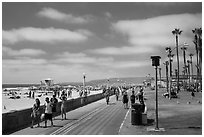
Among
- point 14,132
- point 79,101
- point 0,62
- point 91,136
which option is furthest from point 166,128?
point 79,101

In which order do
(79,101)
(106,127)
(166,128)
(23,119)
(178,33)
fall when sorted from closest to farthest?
(166,128)
(106,127)
(23,119)
(79,101)
(178,33)

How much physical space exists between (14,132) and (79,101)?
16.0 m

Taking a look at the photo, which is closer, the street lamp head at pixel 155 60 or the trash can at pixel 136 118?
the street lamp head at pixel 155 60

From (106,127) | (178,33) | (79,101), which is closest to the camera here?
(106,127)

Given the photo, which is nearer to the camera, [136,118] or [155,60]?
[155,60]

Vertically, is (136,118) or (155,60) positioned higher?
(155,60)

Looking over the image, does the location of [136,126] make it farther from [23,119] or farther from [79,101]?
[79,101]

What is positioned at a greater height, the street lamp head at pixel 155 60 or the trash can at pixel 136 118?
the street lamp head at pixel 155 60

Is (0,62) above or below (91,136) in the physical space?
above

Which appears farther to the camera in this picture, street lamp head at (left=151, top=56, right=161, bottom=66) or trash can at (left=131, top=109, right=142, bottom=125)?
trash can at (left=131, top=109, right=142, bottom=125)

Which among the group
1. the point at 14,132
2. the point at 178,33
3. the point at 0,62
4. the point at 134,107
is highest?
the point at 178,33

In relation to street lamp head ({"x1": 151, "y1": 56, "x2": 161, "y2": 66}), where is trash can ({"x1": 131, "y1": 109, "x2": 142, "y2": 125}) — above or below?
below

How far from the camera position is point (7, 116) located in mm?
13641

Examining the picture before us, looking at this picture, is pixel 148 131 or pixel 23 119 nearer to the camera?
pixel 148 131
